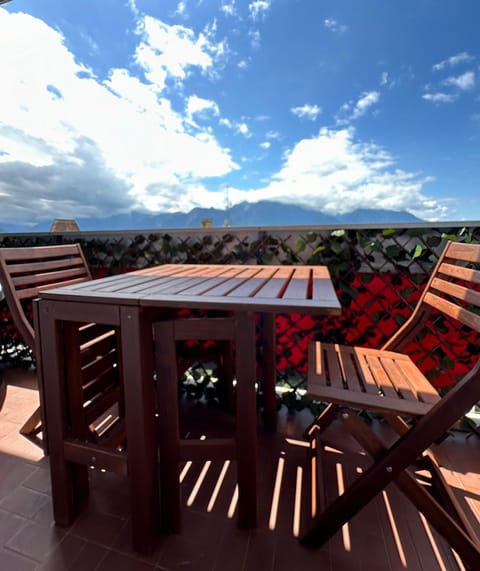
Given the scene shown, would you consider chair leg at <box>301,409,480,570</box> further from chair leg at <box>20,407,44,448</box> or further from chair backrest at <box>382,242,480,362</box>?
chair leg at <box>20,407,44,448</box>

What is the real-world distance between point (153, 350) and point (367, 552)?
105cm

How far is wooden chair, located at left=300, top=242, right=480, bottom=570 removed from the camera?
34.3 inches

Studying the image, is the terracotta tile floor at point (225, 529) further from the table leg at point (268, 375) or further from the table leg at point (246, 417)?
the table leg at point (268, 375)

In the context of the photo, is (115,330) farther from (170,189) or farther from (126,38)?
(170,189)

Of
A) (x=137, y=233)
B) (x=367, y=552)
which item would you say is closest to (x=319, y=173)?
(x=137, y=233)

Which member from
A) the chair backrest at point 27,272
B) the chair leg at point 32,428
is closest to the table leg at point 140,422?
Result: the chair backrest at point 27,272

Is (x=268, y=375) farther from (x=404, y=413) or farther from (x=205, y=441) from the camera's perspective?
(x=404, y=413)

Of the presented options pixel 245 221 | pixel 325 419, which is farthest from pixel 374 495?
pixel 245 221

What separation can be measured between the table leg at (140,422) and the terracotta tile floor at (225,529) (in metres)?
0.13

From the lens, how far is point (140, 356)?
0.96m

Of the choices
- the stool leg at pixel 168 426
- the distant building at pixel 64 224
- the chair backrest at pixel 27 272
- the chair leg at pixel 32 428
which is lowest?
the chair leg at pixel 32 428

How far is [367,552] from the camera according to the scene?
102 centimetres

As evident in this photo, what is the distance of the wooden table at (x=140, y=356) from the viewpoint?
3.05 feet

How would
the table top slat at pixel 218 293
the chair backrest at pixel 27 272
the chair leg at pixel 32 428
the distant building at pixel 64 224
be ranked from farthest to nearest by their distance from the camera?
the distant building at pixel 64 224 → the chair leg at pixel 32 428 → the chair backrest at pixel 27 272 → the table top slat at pixel 218 293
